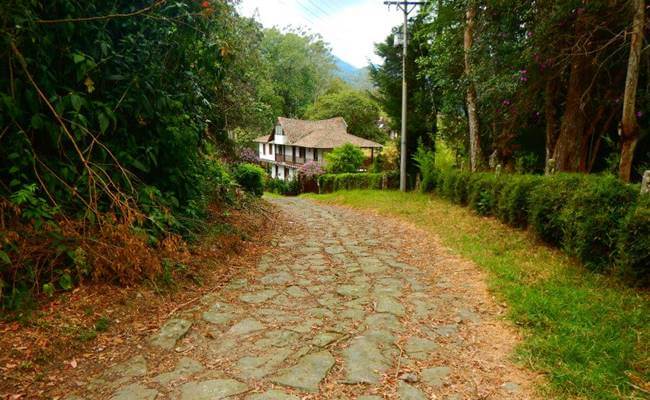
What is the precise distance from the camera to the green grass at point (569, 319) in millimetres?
2424

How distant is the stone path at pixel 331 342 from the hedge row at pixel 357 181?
454 inches

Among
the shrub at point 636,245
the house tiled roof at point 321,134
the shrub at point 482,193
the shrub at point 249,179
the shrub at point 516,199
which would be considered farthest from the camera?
the house tiled roof at point 321,134

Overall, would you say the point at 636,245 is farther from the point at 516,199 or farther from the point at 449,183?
the point at 449,183

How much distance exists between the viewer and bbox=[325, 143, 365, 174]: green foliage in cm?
2200

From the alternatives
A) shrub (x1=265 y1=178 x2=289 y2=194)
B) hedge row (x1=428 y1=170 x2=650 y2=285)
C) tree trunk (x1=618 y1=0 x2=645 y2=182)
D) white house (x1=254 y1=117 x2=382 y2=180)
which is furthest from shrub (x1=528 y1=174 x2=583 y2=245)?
white house (x1=254 y1=117 x2=382 y2=180)

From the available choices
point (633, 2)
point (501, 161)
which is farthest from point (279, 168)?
point (633, 2)

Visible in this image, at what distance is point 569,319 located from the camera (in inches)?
127

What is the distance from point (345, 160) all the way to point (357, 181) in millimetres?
3663

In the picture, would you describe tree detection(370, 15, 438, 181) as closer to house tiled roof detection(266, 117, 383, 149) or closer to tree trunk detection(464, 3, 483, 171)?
tree trunk detection(464, 3, 483, 171)

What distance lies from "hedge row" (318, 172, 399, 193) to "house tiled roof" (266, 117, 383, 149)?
350 inches

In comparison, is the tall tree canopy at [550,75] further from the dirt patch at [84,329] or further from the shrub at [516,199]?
the dirt patch at [84,329]

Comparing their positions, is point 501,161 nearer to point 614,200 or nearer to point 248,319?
point 614,200

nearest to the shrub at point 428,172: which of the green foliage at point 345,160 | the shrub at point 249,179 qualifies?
the shrub at point 249,179

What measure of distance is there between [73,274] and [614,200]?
17.5ft
